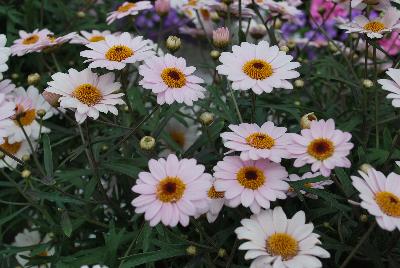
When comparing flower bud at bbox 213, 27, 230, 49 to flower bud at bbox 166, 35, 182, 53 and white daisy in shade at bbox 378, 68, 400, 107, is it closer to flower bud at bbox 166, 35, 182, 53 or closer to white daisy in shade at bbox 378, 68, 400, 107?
flower bud at bbox 166, 35, 182, 53

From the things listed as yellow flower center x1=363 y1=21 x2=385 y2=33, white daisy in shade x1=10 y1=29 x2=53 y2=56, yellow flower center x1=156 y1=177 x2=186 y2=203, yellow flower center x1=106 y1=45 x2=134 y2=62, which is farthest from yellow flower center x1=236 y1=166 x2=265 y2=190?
white daisy in shade x1=10 y1=29 x2=53 y2=56

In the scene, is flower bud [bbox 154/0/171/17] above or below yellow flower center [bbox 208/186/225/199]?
above

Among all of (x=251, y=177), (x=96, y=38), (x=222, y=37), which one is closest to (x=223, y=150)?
(x=222, y=37)

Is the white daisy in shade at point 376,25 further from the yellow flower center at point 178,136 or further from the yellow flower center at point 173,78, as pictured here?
the yellow flower center at point 178,136

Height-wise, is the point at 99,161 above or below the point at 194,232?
above

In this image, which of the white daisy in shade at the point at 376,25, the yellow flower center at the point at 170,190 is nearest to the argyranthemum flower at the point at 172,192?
the yellow flower center at the point at 170,190

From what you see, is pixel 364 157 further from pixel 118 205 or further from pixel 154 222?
pixel 118 205

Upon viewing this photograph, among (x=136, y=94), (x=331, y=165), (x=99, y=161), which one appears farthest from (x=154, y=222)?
(x=136, y=94)
